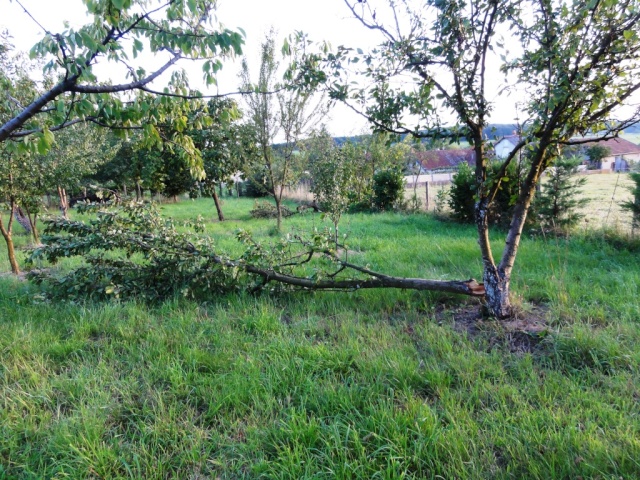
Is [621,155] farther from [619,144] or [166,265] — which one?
[166,265]

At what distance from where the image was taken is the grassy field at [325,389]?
1.91 m

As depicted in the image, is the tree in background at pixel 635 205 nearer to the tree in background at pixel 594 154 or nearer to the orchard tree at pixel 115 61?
the tree in background at pixel 594 154

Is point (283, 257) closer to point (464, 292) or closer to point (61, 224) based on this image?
point (464, 292)

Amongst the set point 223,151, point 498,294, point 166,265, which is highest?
point 223,151

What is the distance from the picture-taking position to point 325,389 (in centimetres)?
246

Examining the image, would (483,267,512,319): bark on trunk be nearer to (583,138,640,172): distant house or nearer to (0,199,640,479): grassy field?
(0,199,640,479): grassy field

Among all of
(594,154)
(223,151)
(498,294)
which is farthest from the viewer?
(223,151)

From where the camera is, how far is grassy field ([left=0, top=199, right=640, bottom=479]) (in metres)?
1.91

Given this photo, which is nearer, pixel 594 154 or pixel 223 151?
pixel 594 154

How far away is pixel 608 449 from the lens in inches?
71.9

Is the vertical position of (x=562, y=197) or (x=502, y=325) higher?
(x=562, y=197)

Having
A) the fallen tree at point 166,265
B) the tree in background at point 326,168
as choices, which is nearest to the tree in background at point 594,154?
the fallen tree at point 166,265

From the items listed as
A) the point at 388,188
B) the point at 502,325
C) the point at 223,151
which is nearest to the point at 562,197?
the point at 502,325

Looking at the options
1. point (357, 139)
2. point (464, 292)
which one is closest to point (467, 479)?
point (464, 292)
